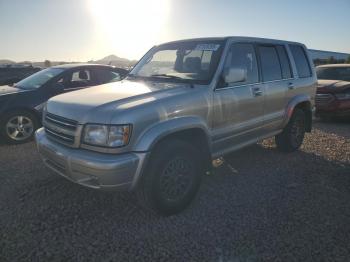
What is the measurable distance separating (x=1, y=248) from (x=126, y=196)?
147cm

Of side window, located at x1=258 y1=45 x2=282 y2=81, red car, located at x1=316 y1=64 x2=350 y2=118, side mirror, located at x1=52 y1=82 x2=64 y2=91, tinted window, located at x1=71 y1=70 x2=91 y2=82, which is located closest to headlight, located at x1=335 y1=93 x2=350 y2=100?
red car, located at x1=316 y1=64 x2=350 y2=118

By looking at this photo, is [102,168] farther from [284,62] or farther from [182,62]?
[284,62]

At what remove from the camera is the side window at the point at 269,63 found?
4.56 m

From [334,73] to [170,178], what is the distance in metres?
8.44

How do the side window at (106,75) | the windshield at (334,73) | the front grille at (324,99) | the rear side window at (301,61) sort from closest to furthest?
the rear side window at (301,61) < the side window at (106,75) < the front grille at (324,99) < the windshield at (334,73)

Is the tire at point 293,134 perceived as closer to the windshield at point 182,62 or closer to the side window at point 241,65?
the side window at point 241,65

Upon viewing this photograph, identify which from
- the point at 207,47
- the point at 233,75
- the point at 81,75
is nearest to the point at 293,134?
the point at 233,75

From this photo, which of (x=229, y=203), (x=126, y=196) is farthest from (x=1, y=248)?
(x=229, y=203)

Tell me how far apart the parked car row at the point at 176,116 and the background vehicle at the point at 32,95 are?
269 centimetres

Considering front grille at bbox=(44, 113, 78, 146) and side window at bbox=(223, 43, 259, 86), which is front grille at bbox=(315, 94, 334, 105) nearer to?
side window at bbox=(223, 43, 259, 86)

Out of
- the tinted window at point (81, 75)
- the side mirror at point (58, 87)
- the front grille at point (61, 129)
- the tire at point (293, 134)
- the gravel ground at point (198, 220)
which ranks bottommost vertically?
the gravel ground at point (198, 220)

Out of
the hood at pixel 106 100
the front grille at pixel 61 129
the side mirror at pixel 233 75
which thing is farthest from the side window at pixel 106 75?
the side mirror at pixel 233 75

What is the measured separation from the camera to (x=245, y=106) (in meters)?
4.12

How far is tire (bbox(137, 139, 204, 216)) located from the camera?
121 inches
